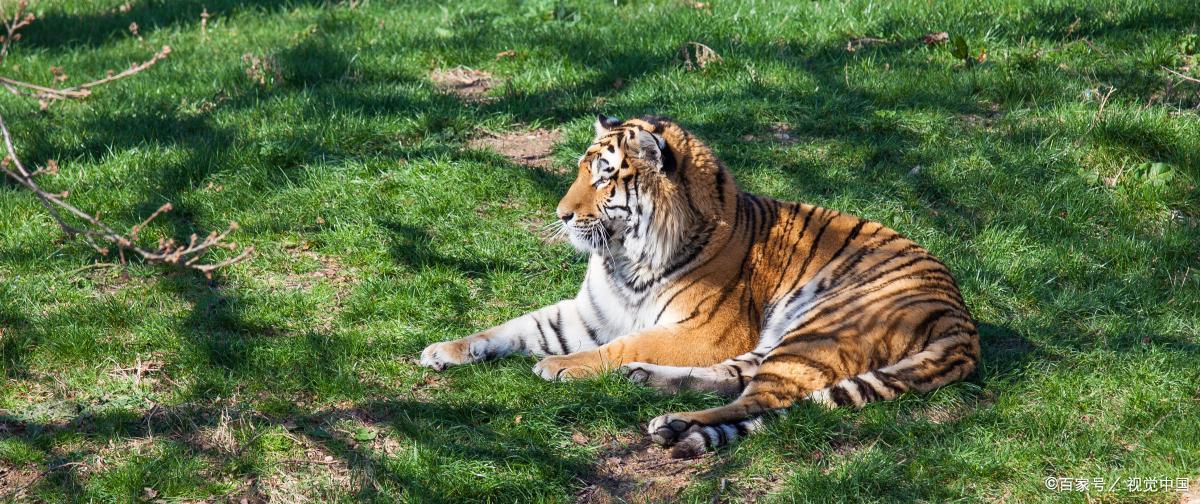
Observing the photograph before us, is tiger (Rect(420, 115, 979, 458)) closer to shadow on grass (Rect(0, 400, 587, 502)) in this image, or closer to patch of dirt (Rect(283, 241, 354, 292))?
shadow on grass (Rect(0, 400, 587, 502))

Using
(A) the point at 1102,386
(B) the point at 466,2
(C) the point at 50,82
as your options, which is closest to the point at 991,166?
(A) the point at 1102,386

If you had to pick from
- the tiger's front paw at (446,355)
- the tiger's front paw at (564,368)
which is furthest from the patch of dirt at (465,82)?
the tiger's front paw at (564,368)

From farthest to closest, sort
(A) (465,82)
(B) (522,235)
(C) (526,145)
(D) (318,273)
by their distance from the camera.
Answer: (A) (465,82) → (C) (526,145) → (B) (522,235) → (D) (318,273)

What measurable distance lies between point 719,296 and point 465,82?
12.2 ft

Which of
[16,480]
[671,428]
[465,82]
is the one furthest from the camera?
[465,82]

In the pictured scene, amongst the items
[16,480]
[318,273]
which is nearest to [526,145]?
[318,273]

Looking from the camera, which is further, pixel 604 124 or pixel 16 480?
pixel 604 124

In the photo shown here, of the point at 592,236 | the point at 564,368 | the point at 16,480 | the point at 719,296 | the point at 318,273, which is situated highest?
the point at 592,236

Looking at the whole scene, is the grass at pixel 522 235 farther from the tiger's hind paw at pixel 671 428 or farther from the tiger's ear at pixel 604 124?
the tiger's ear at pixel 604 124

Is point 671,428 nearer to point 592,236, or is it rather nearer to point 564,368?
point 564,368

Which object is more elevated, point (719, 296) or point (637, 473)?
point (719, 296)

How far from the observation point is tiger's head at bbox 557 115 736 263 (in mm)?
4598

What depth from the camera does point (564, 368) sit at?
4.54 m

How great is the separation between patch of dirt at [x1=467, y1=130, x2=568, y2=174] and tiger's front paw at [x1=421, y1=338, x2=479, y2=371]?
2.09m
